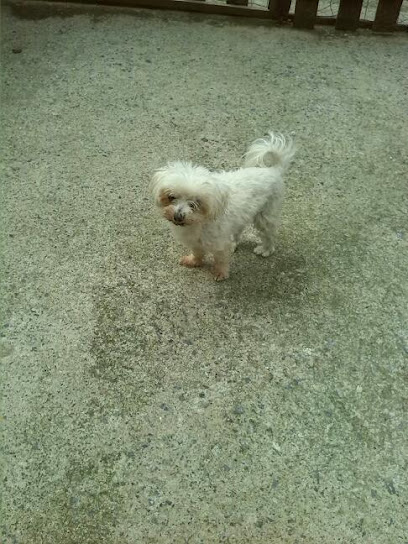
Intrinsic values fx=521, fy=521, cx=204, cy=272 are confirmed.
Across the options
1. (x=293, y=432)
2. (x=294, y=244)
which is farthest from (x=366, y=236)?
(x=293, y=432)

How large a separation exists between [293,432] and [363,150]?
7.76 ft

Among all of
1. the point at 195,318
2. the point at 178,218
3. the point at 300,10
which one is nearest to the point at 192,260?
the point at 195,318

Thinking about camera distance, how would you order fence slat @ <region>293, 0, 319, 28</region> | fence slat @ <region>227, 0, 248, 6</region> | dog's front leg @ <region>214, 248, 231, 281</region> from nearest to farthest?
dog's front leg @ <region>214, 248, 231, 281</region>
fence slat @ <region>293, 0, 319, 28</region>
fence slat @ <region>227, 0, 248, 6</region>

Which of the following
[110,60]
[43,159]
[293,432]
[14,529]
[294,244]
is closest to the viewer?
[14,529]

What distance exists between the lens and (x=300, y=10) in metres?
4.99

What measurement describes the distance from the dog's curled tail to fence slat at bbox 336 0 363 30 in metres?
2.89

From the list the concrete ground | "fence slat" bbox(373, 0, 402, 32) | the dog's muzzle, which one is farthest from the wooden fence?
the dog's muzzle

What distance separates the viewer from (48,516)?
203 centimetres

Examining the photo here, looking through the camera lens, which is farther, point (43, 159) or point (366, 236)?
point (43, 159)

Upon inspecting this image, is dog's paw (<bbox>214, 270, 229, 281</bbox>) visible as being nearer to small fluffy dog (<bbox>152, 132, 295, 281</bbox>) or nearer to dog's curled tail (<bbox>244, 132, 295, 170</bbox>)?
small fluffy dog (<bbox>152, 132, 295, 281</bbox>)

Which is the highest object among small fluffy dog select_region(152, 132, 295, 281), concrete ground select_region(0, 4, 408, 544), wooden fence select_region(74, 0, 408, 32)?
wooden fence select_region(74, 0, 408, 32)

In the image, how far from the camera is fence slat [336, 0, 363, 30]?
16.2 feet

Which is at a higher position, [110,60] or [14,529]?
[110,60]

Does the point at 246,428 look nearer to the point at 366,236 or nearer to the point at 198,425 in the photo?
the point at 198,425
